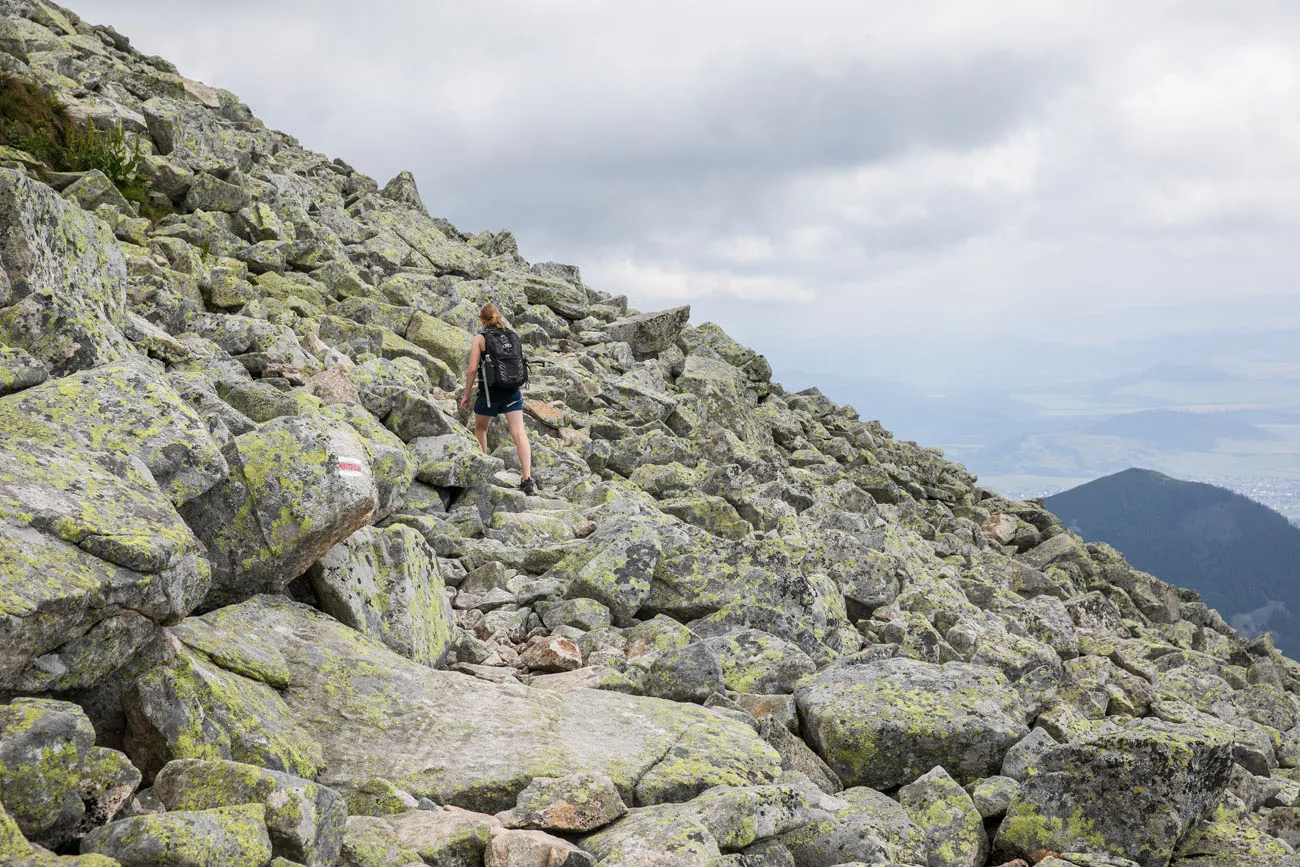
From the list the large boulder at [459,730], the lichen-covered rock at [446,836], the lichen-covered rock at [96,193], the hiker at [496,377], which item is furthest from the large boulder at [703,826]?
the lichen-covered rock at [96,193]

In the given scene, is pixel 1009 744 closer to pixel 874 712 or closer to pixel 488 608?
pixel 874 712

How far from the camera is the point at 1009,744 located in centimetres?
983

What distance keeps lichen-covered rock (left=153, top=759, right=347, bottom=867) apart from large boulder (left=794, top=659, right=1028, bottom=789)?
587 cm

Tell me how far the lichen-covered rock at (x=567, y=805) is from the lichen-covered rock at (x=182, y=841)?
7.10ft

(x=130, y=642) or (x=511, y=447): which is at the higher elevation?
(x=511, y=447)

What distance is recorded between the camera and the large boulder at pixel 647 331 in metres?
35.5

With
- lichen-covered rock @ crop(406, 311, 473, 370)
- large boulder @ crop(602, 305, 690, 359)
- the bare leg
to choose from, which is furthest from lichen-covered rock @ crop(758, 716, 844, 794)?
large boulder @ crop(602, 305, 690, 359)

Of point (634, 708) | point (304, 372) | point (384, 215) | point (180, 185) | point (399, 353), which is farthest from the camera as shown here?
point (384, 215)

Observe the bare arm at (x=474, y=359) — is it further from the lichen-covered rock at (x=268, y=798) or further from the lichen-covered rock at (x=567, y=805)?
the lichen-covered rock at (x=268, y=798)

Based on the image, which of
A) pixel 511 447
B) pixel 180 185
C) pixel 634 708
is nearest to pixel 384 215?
pixel 180 185

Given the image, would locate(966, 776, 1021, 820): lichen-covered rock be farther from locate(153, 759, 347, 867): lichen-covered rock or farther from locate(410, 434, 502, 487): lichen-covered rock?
locate(410, 434, 502, 487): lichen-covered rock

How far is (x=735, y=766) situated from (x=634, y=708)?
57.9 inches

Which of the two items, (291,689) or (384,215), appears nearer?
(291,689)

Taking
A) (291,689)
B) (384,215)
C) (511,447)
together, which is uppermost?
(384,215)
